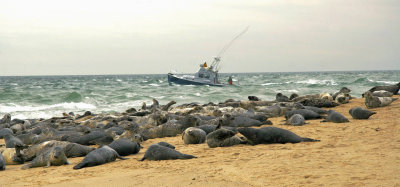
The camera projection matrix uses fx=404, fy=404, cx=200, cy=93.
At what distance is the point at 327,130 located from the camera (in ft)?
25.1

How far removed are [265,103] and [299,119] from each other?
15.2 feet

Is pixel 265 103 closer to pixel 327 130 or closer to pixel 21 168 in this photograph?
pixel 327 130

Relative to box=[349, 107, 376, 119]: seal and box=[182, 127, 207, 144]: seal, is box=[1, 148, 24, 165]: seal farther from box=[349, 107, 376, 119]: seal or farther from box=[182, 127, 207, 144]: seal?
box=[349, 107, 376, 119]: seal

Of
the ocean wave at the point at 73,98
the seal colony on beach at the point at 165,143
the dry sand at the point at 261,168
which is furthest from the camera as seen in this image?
the ocean wave at the point at 73,98

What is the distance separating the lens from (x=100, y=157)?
5871 millimetres

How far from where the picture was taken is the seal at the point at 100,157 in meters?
5.71

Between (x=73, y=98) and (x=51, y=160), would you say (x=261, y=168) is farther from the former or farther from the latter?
(x=73, y=98)

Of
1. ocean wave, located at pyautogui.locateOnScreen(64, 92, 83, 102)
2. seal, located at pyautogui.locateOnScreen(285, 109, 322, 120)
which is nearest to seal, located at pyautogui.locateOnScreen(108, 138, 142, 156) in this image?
seal, located at pyautogui.locateOnScreen(285, 109, 322, 120)

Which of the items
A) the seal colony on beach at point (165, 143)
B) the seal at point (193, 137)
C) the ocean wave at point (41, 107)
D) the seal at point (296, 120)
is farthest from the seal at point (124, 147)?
the ocean wave at point (41, 107)

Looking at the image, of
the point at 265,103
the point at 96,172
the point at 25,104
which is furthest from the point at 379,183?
the point at 25,104

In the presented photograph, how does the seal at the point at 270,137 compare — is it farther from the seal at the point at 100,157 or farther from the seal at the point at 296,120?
the seal at the point at 296,120

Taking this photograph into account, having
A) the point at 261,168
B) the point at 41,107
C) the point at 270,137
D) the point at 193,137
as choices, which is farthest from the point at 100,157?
the point at 41,107

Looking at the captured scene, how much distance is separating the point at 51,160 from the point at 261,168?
130 inches

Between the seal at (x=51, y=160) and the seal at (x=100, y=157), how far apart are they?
47 centimetres
